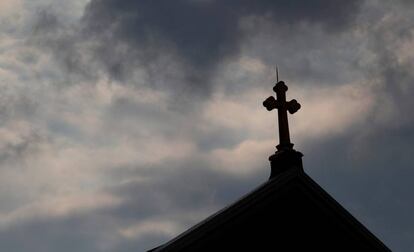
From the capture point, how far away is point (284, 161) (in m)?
10.7

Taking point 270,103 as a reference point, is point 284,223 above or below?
below

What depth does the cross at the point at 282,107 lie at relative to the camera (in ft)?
37.0

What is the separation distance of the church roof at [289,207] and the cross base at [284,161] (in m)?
0.60

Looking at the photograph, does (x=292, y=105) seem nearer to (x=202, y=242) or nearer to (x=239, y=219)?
(x=239, y=219)

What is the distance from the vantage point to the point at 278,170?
35.2 feet

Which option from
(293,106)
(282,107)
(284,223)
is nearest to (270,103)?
(282,107)

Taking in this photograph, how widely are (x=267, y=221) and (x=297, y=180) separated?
1.10 m

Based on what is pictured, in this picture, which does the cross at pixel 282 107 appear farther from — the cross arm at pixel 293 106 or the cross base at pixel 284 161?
the cross base at pixel 284 161

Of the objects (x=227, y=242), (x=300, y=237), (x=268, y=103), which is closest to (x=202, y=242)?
(x=227, y=242)

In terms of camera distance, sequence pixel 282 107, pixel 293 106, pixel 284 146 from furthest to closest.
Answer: pixel 293 106, pixel 282 107, pixel 284 146

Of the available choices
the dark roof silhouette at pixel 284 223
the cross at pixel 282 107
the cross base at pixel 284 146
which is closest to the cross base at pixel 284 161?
the dark roof silhouette at pixel 284 223

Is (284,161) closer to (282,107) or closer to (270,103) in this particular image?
(282,107)

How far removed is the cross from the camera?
11268 mm

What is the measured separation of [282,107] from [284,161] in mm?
1530
